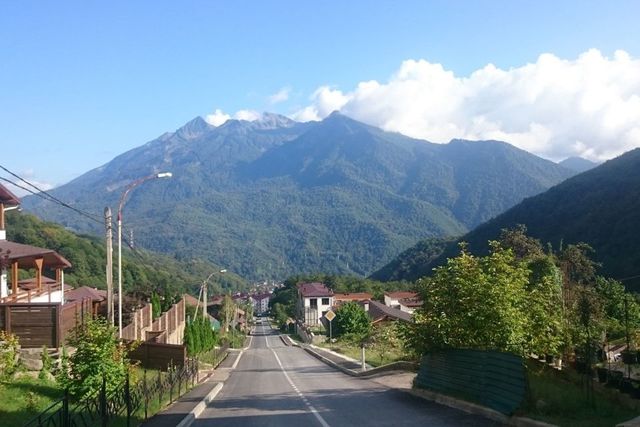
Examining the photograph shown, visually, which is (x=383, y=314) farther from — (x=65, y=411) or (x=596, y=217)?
(x=65, y=411)

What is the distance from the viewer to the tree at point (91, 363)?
13.4 m

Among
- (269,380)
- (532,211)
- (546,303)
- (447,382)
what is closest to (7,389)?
(447,382)

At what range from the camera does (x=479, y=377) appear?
15664 millimetres

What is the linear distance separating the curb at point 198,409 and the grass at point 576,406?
7401 mm

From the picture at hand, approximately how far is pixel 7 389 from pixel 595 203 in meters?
93.2

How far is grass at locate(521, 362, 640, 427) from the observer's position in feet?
40.4

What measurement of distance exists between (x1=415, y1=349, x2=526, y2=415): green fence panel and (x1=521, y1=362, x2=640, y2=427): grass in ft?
1.50

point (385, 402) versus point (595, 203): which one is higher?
point (595, 203)

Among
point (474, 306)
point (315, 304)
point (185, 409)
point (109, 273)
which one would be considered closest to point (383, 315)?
point (315, 304)

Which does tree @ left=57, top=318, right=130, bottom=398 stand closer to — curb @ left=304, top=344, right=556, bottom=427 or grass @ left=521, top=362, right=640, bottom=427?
curb @ left=304, top=344, right=556, bottom=427

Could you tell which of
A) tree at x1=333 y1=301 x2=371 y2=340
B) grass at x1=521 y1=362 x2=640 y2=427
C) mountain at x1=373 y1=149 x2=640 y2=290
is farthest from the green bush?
mountain at x1=373 y1=149 x2=640 y2=290

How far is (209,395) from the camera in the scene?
22.3m

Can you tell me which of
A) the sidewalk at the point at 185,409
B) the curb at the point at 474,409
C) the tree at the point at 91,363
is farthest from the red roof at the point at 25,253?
the curb at the point at 474,409

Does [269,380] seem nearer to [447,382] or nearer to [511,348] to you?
[447,382]
